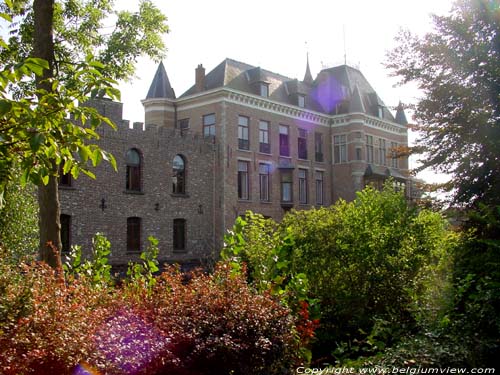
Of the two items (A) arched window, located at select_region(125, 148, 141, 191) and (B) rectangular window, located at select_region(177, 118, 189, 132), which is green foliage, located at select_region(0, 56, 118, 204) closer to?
(A) arched window, located at select_region(125, 148, 141, 191)

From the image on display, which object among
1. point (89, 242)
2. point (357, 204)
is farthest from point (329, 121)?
point (357, 204)

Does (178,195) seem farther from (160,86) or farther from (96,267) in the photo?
(96,267)

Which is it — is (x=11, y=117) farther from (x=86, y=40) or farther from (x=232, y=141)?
(x=232, y=141)

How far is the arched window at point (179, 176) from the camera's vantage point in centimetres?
2725

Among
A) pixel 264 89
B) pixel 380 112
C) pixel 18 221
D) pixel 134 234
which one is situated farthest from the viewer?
pixel 380 112

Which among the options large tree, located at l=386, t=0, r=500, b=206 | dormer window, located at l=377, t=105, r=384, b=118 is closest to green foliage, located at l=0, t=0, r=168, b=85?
large tree, located at l=386, t=0, r=500, b=206

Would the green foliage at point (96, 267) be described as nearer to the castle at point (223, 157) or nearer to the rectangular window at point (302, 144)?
the castle at point (223, 157)

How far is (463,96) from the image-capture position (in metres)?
9.88

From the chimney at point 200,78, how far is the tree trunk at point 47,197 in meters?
23.6

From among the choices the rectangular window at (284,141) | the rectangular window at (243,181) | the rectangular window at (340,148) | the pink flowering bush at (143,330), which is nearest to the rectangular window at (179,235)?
the rectangular window at (243,181)

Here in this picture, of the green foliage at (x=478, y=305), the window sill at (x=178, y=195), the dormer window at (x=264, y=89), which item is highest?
the dormer window at (x=264, y=89)

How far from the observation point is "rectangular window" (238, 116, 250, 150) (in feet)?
102

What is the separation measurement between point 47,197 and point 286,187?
1051 inches

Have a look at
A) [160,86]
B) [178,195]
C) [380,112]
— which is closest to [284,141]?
[160,86]
